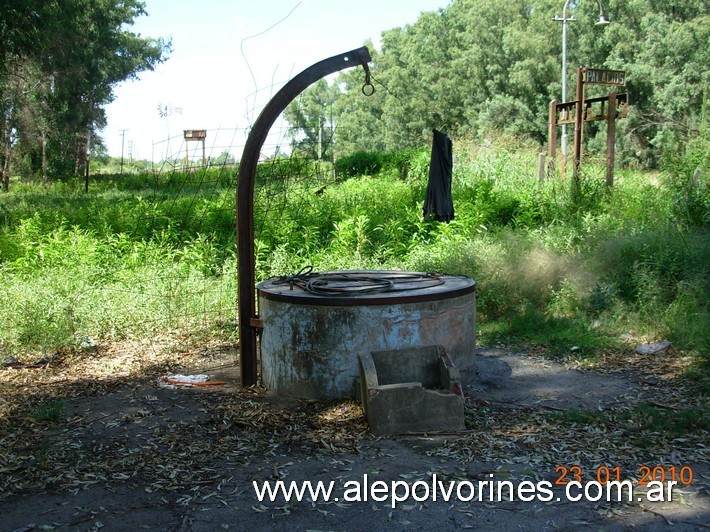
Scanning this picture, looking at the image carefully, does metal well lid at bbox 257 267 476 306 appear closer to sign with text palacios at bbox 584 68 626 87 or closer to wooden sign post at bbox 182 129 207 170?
wooden sign post at bbox 182 129 207 170

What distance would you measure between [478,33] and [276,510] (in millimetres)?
45681

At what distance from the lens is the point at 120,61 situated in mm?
31234

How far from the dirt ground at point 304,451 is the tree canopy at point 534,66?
44.9ft

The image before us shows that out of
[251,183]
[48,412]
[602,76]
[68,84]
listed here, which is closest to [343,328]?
[251,183]

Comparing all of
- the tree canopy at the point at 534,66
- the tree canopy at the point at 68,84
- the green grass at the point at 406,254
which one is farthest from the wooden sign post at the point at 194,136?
the tree canopy at the point at 534,66

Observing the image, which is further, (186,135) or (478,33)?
(478,33)

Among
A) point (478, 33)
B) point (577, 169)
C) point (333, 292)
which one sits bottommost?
point (333, 292)

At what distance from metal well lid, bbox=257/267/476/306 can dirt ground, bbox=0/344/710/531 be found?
2.69ft

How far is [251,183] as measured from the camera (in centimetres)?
562

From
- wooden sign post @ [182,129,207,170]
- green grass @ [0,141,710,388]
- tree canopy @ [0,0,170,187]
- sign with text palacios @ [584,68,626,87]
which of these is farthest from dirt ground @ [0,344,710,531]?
tree canopy @ [0,0,170,187]

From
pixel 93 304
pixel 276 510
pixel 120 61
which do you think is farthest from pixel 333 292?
pixel 120 61

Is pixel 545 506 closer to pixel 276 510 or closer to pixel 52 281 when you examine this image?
pixel 276 510

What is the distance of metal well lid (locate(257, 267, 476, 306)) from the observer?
5.28 meters

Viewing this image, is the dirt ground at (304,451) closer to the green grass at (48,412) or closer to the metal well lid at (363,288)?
the green grass at (48,412)
